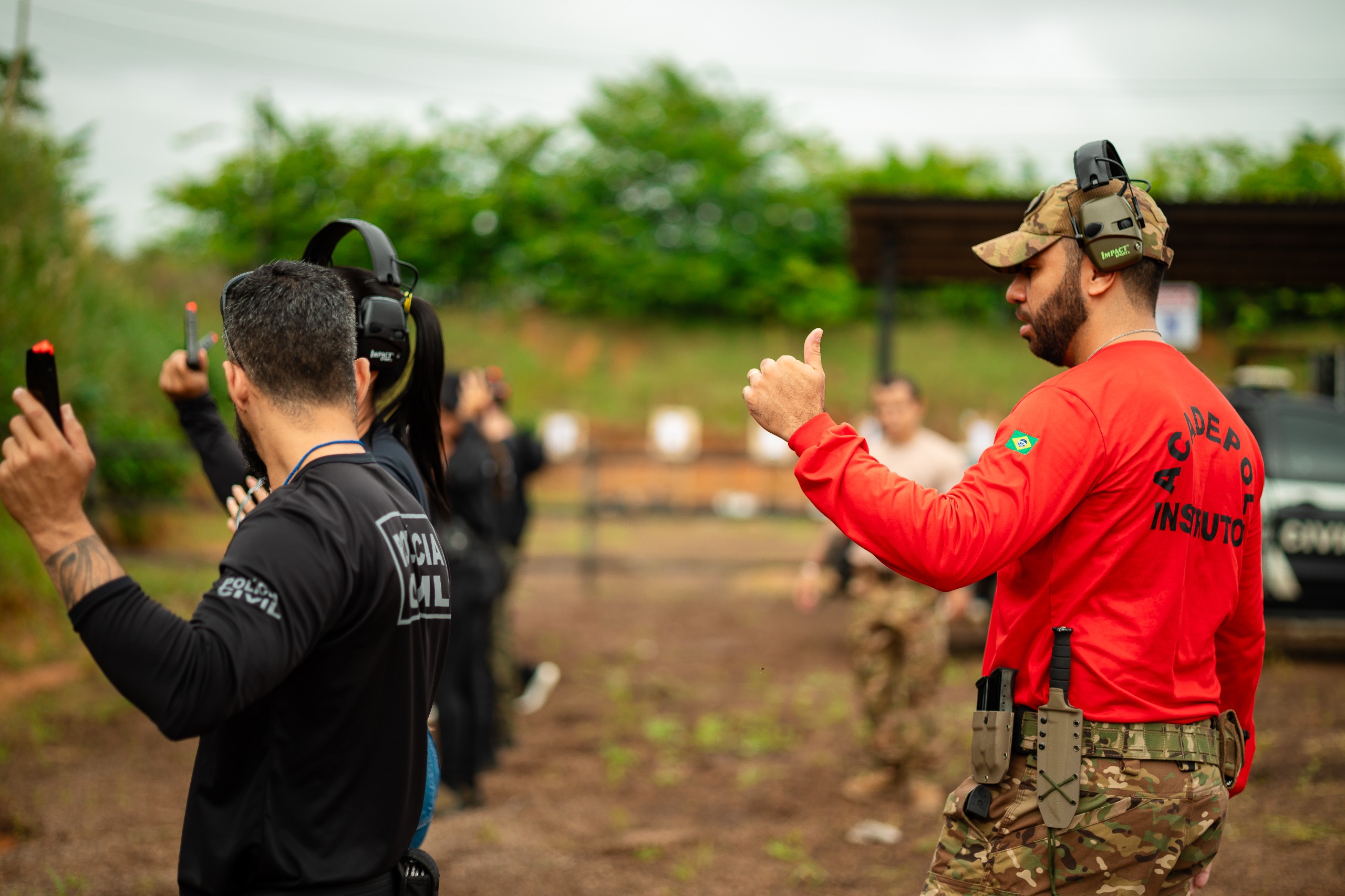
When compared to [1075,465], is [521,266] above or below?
above

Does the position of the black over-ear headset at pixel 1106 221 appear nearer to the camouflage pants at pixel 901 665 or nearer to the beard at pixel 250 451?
the beard at pixel 250 451

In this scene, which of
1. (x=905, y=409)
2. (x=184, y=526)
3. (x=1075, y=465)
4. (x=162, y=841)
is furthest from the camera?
(x=184, y=526)

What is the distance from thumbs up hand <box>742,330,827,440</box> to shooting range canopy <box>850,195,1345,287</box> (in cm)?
568

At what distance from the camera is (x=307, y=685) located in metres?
1.64

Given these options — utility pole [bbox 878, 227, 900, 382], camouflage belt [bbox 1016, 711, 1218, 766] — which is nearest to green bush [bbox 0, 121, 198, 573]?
utility pole [bbox 878, 227, 900, 382]

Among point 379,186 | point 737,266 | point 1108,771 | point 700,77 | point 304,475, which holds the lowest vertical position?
point 1108,771

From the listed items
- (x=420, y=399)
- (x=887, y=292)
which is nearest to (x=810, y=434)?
(x=420, y=399)

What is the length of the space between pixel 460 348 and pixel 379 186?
4.32m

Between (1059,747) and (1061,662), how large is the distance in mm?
163

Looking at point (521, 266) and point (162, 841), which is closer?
point (162, 841)

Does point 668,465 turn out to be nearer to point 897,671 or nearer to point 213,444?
point 897,671

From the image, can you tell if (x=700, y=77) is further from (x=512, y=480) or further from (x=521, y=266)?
(x=512, y=480)

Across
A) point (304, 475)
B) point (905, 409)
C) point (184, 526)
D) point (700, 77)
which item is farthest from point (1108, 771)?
point (700, 77)

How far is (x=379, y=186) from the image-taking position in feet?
78.9
